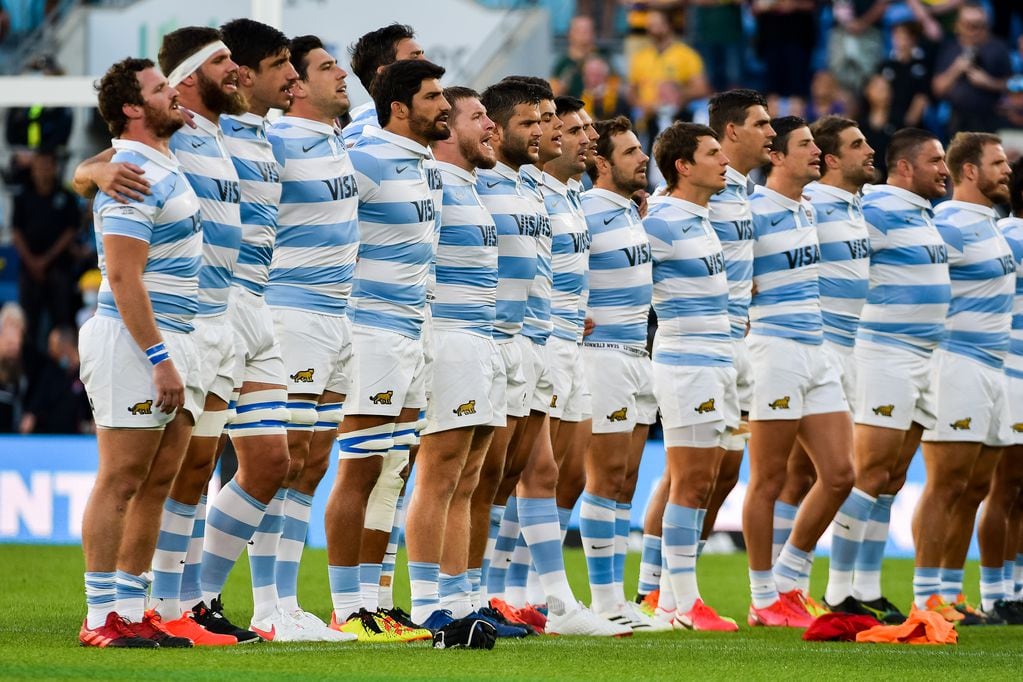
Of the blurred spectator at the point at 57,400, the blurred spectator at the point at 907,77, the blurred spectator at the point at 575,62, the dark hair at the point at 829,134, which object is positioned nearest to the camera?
the dark hair at the point at 829,134

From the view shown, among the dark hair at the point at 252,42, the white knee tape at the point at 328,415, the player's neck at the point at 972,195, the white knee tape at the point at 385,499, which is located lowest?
the white knee tape at the point at 385,499

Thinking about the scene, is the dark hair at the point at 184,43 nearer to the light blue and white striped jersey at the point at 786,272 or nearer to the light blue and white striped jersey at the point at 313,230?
the light blue and white striped jersey at the point at 313,230

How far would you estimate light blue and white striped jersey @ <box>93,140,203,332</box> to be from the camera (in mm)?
7164

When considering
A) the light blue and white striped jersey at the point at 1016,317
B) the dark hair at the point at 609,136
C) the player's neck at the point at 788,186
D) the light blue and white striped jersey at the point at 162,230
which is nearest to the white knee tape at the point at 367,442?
the light blue and white striped jersey at the point at 162,230

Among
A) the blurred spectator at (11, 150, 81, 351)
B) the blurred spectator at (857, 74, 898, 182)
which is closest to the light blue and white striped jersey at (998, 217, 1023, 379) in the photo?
the blurred spectator at (857, 74, 898, 182)

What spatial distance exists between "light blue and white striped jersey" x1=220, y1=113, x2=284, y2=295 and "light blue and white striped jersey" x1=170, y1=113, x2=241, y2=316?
148 mm

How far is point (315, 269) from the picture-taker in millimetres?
8062

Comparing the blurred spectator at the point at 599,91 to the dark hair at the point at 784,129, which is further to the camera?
the blurred spectator at the point at 599,91

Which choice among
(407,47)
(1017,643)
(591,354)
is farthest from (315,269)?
(1017,643)

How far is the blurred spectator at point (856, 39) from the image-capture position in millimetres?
20281

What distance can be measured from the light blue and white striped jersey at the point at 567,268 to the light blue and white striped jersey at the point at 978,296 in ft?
7.90

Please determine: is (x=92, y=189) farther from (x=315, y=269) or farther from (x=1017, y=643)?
(x=1017, y=643)

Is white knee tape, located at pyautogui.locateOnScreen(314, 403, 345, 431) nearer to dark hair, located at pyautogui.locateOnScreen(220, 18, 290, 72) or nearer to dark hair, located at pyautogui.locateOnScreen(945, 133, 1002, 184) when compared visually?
dark hair, located at pyautogui.locateOnScreen(220, 18, 290, 72)

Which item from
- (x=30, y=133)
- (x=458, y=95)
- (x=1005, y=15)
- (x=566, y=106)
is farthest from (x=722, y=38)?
(x=458, y=95)
